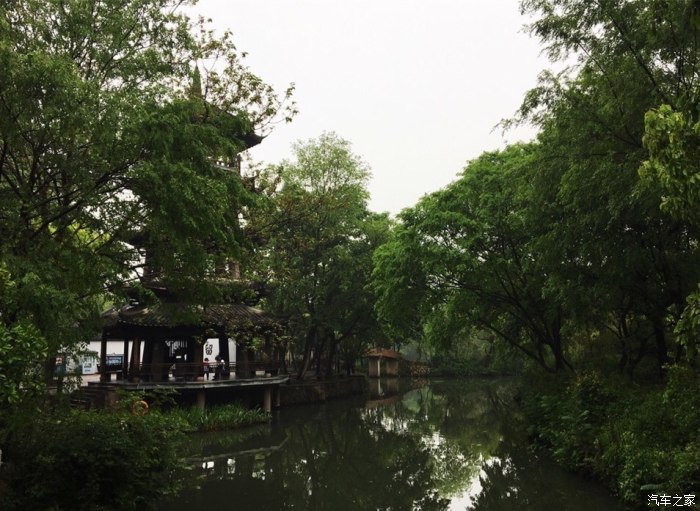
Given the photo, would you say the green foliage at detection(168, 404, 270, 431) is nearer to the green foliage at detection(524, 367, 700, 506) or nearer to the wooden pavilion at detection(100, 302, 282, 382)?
the wooden pavilion at detection(100, 302, 282, 382)

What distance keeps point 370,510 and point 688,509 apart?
217 inches

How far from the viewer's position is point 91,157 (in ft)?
26.4

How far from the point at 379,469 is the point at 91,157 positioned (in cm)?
1050

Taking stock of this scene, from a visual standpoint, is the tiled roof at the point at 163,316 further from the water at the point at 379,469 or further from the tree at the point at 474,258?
the tree at the point at 474,258

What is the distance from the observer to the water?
11.0 m

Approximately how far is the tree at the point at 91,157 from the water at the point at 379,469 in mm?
4901

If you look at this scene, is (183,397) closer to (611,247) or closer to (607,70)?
(611,247)

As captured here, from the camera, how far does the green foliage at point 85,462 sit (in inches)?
288

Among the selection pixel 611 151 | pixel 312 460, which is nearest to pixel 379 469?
pixel 312 460

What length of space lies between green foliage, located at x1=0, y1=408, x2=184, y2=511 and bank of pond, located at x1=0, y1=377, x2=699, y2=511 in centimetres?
2

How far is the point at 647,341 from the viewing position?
1733cm

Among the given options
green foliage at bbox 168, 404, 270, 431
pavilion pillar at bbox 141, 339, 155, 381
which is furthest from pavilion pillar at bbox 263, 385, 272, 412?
pavilion pillar at bbox 141, 339, 155, 381

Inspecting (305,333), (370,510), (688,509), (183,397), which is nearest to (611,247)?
(688,509)

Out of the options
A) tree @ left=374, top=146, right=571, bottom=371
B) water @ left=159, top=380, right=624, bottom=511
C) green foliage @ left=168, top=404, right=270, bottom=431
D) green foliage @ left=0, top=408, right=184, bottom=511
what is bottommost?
water @ left=159, top=380, right=624, bottom=511
